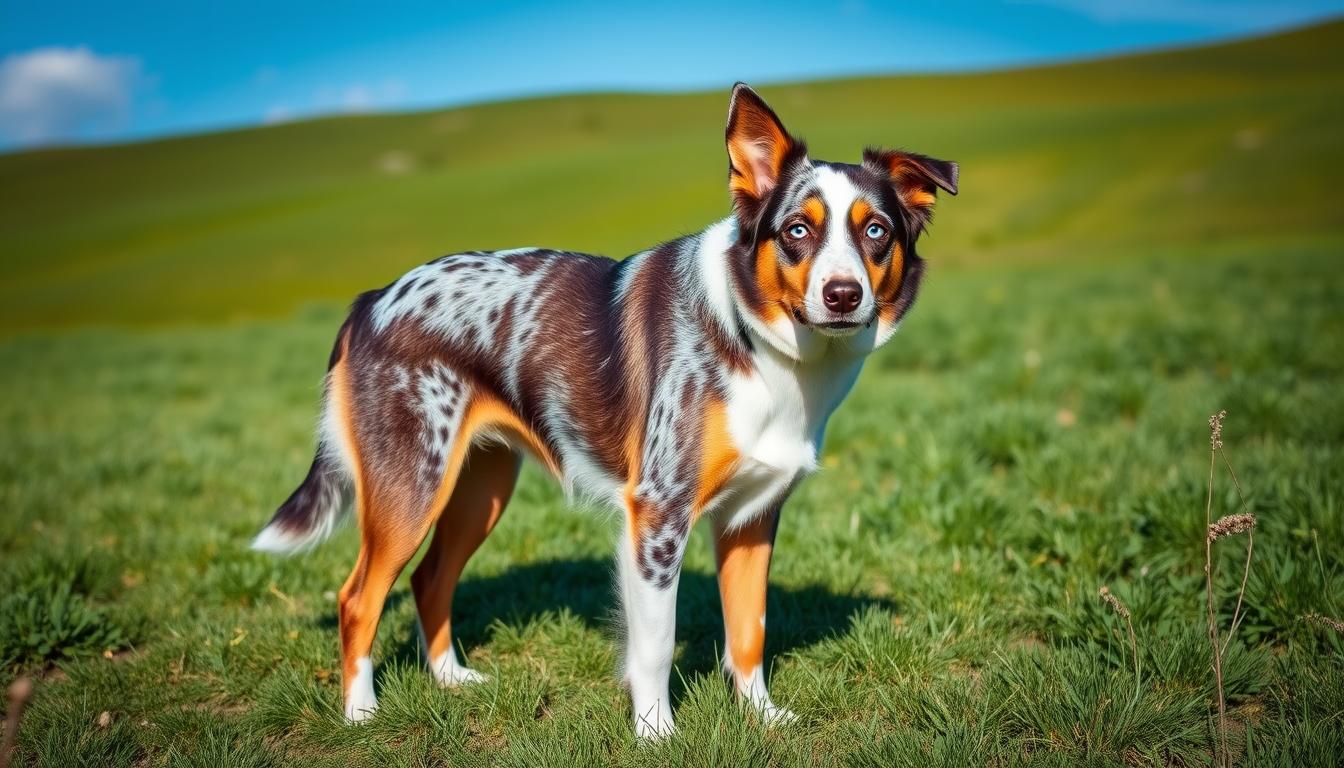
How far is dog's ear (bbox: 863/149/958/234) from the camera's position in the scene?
3363 millimetres

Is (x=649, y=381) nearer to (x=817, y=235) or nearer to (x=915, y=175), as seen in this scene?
(x=817, y=235)

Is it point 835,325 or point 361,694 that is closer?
point 835,325

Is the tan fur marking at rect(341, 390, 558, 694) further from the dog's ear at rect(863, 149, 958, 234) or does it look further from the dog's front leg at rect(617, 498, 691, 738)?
the dog's ear at rect(863, 149, 958, 234)

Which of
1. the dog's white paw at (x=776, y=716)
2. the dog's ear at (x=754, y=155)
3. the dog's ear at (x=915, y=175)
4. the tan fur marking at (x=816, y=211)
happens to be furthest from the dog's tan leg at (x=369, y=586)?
the dog's ear at (x=915, y=175)

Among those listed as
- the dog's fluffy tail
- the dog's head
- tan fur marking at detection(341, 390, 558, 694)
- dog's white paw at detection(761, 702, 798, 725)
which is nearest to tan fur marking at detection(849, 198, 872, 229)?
the dog's head

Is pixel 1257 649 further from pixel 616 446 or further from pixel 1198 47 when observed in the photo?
pixel 1198 47

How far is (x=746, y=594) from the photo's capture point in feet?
12.2

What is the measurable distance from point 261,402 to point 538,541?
6.24 m

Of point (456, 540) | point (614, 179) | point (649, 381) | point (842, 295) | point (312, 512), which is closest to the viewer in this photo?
point (842, 295)

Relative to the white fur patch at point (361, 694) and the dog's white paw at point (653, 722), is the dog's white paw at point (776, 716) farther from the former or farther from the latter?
the white fur patch at point (361, 694)

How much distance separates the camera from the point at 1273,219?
26.2 m

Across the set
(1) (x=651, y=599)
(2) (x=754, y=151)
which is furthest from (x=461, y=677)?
(2) (x=754, y=151)

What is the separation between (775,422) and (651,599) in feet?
2.60

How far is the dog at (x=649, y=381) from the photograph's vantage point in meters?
3.23
